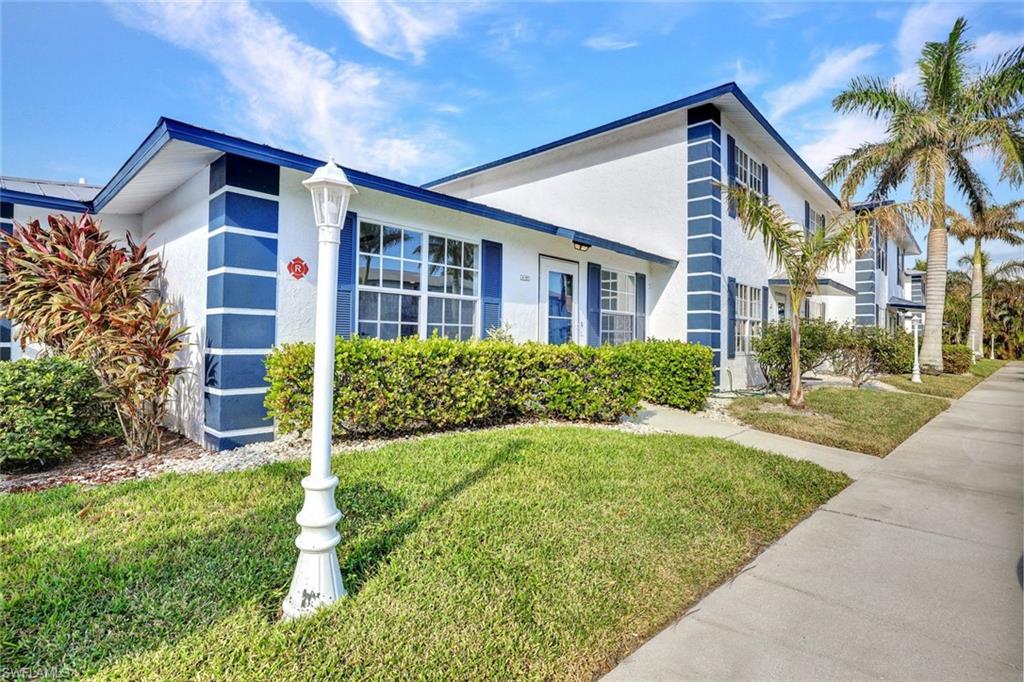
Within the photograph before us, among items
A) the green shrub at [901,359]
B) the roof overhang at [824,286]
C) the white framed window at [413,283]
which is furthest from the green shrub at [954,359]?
the white framed window at [413,283]

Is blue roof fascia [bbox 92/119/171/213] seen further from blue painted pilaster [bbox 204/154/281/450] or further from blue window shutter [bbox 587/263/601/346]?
blue window shutter [bbox 587/263/601/346]

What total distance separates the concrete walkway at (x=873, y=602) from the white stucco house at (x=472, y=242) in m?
4.98

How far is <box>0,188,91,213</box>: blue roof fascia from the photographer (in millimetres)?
7020

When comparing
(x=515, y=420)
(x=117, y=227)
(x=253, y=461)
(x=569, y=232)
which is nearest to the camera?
(x=253, y=461)

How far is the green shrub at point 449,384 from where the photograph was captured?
528 cm

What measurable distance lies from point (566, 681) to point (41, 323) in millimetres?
6248

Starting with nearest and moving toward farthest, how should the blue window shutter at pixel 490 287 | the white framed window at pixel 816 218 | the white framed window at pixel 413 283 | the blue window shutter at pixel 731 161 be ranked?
the white framed window at pixel 413 283 < the blue window shutter at pixel 490 287 < the blue window shutter at pixel 731 161 < the white framed window at pixel 816 218

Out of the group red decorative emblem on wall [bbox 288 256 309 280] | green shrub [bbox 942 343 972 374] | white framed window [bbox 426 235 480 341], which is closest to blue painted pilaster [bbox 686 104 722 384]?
white framed window [bbox 426 235 480 341]

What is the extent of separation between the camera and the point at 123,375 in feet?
16.2

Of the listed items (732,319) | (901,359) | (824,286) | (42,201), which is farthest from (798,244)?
(42,201)

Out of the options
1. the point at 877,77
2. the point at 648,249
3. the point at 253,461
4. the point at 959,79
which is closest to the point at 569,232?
the point at 648,249

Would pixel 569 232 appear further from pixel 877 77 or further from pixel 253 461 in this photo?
pixel 877 77

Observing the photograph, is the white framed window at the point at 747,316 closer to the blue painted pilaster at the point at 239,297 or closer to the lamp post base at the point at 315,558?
the blue painted pilaster at the point at 239,297

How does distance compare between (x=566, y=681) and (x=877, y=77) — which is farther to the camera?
(x=877, y=77)
